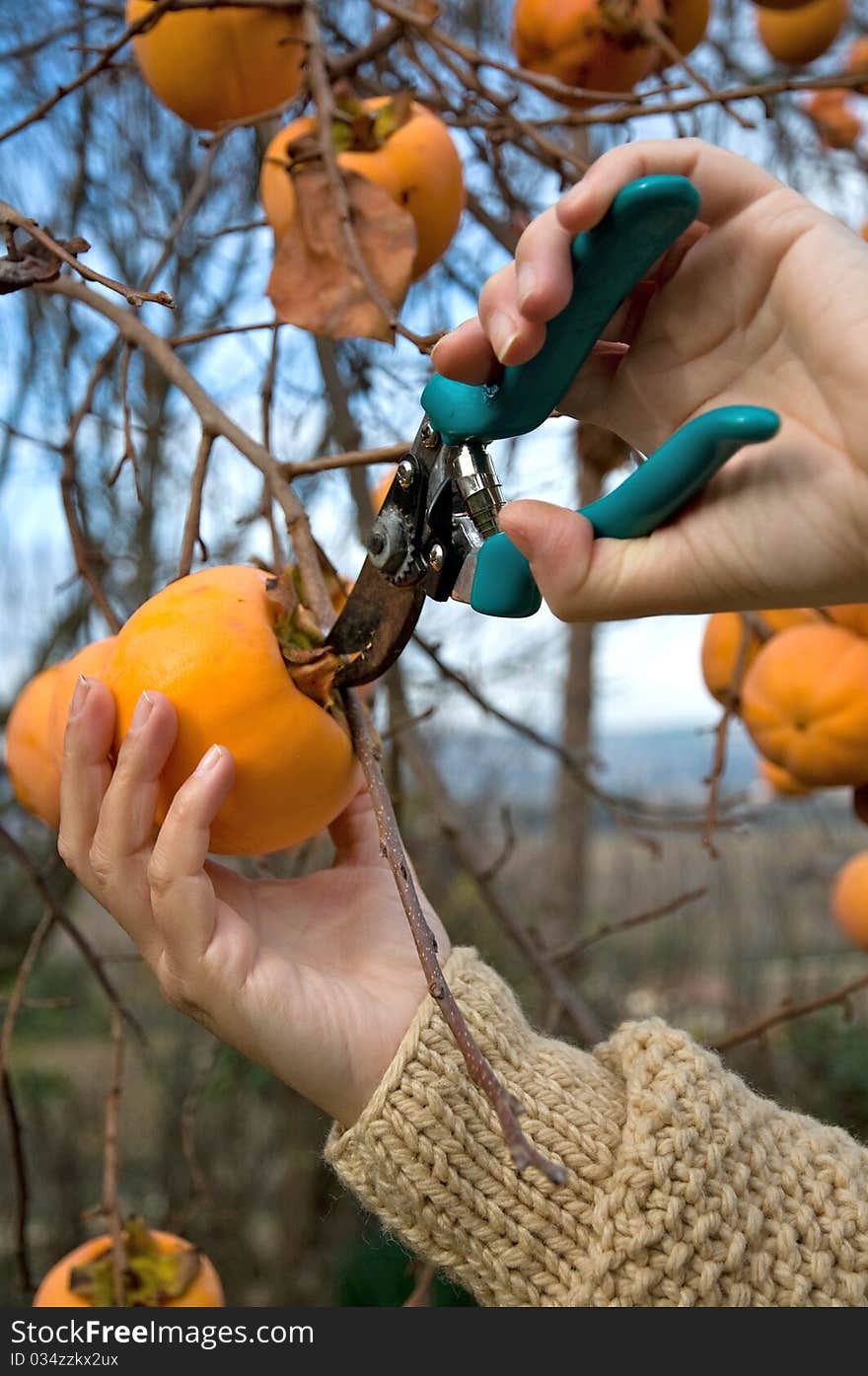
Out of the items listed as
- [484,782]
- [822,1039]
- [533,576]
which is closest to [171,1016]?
[484,782]

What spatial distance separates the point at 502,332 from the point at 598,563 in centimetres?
12

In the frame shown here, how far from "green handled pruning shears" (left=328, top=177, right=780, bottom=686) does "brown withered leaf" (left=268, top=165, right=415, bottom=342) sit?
9.7 inches

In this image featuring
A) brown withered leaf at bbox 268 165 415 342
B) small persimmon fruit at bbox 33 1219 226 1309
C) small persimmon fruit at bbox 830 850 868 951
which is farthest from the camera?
small persimmon fruit at bbox 830 850 868 951

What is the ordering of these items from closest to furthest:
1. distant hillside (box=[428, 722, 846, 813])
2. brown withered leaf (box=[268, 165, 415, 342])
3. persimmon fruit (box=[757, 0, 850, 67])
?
brown withered leaf (box=[268, 165, 415, 342]), persimmon fruit (box=[757, 0, 850, 67]), distant hillside (box=[428, 722, 846, 813])

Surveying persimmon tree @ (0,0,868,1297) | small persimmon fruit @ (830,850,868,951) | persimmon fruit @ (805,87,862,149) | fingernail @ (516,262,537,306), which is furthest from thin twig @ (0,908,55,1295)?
persimmon fruit @ (805,87,862,149)

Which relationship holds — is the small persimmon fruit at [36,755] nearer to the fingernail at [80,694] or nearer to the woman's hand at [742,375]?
the fingernail at [80,694]

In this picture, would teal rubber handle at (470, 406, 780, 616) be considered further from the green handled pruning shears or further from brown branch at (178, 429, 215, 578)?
brown branch at (178, 429, 215, 578)

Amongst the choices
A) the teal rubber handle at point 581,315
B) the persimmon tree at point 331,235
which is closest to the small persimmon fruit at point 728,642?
the persimmon tree at point 331,235

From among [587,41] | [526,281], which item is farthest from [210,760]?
[587,41]

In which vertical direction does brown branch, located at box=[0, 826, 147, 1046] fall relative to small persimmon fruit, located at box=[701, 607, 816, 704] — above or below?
below

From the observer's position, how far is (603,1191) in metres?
0.76

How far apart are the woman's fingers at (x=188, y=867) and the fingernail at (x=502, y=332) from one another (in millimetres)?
262

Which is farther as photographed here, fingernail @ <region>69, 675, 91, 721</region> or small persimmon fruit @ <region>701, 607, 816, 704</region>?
small persimmon fruit @ <region>701, 607, 816, 704</region>

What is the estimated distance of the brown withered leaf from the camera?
3.02 ft
